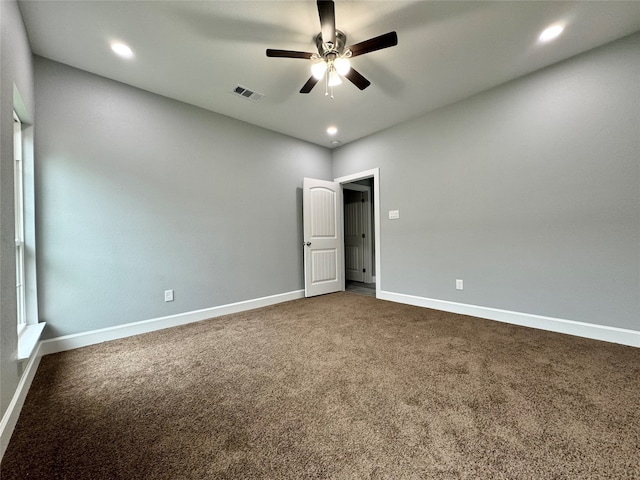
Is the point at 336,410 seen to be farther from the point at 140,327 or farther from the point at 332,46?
the point at 332,46

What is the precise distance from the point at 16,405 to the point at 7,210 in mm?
1087

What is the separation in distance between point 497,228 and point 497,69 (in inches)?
64.8

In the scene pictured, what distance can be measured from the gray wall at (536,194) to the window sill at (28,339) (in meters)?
3.80

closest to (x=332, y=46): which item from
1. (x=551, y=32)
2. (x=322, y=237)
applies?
(x=551, y=32)

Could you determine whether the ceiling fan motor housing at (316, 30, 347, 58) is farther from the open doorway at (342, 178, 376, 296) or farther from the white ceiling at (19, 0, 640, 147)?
the open doorway at (342, 178, 376, 296)

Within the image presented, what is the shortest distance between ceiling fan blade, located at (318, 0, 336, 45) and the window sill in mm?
2879

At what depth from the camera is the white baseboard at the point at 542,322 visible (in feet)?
7.16

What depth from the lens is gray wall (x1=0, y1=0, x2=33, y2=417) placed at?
126 cm

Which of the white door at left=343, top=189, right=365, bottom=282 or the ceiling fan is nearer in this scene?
the ceiling fan

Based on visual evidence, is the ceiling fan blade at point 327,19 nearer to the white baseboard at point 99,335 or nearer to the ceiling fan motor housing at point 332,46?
the ceiling fan motor housing at point 332,46

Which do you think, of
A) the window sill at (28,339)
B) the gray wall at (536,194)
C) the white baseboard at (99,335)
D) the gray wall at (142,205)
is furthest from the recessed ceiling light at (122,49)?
the gray wall at (536,194)

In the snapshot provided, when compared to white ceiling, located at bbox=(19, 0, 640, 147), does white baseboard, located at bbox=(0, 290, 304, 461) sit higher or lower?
lower

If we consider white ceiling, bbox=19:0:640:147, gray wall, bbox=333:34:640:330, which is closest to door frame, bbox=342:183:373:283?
gray wall, bbox=333:34:640:330

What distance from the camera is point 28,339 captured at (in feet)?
6.06
